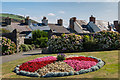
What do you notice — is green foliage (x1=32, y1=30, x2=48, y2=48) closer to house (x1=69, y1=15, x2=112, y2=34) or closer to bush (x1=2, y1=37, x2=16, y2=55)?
bush (x1=2, y1=37, x2=16, y2=55)

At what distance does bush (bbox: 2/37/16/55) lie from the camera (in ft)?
65.2

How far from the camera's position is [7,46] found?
20.1m

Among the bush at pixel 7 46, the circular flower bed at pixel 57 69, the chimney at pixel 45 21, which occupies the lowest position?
the circular flower bed at pixel 57 69

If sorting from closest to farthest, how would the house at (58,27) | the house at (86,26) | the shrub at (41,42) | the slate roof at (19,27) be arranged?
the shrub at (41,42), the house at (86,26), the slate roof at (19,27), the house at (58,27)

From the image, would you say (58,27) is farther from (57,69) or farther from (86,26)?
(57,69)

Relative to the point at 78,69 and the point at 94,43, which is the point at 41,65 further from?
the point at 94,43

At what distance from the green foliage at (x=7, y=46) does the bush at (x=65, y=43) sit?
17.3 feet

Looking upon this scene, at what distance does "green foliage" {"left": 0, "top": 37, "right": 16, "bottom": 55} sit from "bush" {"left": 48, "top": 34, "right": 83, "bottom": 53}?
17.3 ft

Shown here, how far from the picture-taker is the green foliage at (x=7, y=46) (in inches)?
783

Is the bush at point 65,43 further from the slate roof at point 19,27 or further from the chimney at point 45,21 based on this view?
the chimney at point 45,21

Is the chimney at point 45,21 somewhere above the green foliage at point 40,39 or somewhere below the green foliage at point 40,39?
above

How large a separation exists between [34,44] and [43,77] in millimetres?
21508

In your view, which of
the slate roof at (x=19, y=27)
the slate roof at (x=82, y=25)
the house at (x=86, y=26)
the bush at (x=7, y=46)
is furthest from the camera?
the slate roof at (x=19, y=27)

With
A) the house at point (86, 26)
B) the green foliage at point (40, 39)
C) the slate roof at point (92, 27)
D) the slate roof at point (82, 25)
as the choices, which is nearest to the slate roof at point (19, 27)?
the house at point (86, 26)
